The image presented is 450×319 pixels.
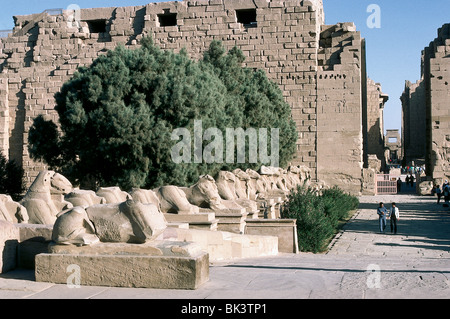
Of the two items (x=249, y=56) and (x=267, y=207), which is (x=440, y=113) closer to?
(x=249, y=56)

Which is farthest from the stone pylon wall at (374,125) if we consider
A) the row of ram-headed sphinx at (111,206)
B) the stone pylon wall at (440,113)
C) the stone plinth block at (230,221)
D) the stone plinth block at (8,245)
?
the stone plinth block at (8,245)

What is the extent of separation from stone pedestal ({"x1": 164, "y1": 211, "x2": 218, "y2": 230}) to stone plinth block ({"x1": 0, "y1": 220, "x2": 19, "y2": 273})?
3022 millimetres

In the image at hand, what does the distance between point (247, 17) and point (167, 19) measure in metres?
3.89

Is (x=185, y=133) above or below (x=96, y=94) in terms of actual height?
below

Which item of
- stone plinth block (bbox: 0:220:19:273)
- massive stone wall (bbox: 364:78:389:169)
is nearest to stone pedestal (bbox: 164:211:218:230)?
stone plinth block (bbox: 0:220:19:273)

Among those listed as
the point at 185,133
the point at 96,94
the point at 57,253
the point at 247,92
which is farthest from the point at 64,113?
the point at 57,253

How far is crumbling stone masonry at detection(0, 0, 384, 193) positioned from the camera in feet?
76.2

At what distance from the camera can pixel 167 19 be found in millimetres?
25844

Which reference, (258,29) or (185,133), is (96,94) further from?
(258,29)

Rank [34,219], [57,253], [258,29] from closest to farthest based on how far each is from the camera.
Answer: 1. [57,253]
2. [34,219]
3. [258,29]

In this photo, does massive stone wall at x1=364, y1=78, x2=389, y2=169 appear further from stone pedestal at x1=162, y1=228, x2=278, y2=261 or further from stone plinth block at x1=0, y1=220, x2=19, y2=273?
stone plinth block at x1=0, y1=220, x2=19, y2=273

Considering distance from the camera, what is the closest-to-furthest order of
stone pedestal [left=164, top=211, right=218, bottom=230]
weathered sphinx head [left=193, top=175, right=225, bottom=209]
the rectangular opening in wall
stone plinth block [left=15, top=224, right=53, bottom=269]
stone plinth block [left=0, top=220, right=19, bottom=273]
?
stone plinth block [left=0, top=220, right=19, bottom=273], stone plinth block [left=15, top=224, right=53, bottom=269], stone pedestal [left=164, top=211, right=218, bottom=230], weathered sphinx head [left=193, top=175, right=225, bottom=209], the rectangular opening in wall

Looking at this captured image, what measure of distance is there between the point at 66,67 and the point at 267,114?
33.1 feet

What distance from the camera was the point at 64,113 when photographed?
48.1ft
